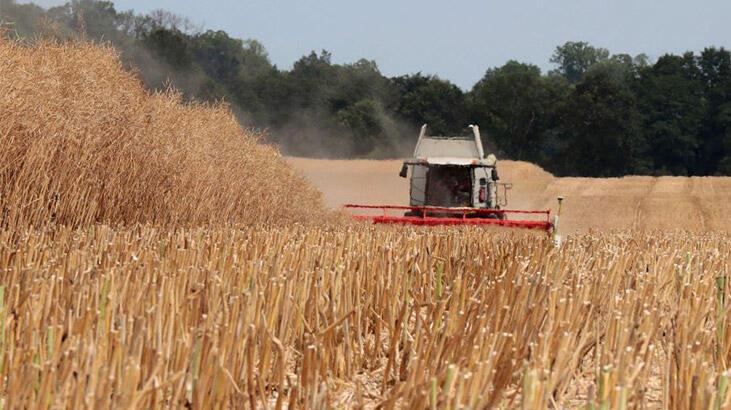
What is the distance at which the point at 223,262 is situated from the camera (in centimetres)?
563

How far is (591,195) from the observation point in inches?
1387

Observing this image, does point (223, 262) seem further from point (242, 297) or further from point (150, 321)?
point (150, 321)

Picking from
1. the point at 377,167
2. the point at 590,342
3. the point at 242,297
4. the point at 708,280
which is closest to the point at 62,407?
the point at 242,297

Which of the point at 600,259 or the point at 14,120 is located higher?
the point at 14,120

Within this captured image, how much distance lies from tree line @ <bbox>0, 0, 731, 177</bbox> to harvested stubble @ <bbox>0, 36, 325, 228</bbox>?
126ft

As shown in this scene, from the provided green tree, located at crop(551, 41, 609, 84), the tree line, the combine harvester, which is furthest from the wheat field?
green tree, located at crop(551, 41, 609, 84)

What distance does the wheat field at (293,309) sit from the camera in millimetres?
3180

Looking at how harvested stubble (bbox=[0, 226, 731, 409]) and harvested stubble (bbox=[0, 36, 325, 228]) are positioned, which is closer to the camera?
harvested stubble (bbox=[0, 226, 731, 409])

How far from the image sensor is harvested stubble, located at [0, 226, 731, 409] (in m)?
3.10

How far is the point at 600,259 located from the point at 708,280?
101 cm

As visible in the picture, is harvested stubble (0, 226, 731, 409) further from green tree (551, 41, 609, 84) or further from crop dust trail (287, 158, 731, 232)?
green tree (551, 41, 609, 84)

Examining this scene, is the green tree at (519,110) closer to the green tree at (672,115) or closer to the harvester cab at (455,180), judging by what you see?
the green tree at (672,115)

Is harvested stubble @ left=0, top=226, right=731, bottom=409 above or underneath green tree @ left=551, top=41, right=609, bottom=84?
underneath

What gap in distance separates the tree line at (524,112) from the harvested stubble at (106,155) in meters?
38.3
